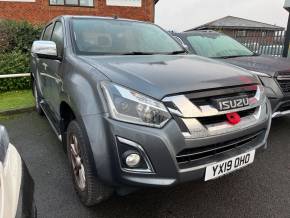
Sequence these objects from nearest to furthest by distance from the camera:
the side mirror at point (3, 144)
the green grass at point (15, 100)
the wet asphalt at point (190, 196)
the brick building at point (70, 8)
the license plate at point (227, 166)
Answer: the side mirror at point (3, 144)
the license plate at point (227, 166)
the wet asphalt at point (190, 196)
the green grass at point (15, 100)
the brick building at point (70, 8)

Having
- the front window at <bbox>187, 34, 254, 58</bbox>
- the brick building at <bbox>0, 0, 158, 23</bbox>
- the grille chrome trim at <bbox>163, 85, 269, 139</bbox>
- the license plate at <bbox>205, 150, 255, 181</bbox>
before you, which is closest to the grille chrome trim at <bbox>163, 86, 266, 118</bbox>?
the grille chrome trim at <bbox>163, 85, 269, 139</bbox>

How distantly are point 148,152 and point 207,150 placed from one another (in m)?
0.46

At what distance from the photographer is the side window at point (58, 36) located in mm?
3240

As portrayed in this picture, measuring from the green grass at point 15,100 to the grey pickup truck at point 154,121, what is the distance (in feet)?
11.3

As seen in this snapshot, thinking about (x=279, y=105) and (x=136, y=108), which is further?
(x=279, y=105)

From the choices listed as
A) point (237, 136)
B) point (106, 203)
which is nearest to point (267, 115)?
point (237, 136)

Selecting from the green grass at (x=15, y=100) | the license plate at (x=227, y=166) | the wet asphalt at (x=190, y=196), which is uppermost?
the license plate at (x=227, y=166)

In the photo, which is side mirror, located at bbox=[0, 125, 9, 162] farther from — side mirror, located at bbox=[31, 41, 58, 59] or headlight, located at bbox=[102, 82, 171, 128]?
side mirror, located at bbox=[31, 41, 58, 59]

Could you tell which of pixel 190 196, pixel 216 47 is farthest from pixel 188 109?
pixel 216 47

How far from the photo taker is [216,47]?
18.2 feet

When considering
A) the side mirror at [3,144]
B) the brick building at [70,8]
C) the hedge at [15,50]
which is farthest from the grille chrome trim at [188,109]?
the brick building at [70,8]

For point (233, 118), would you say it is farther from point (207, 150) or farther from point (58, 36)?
point (58, 36)

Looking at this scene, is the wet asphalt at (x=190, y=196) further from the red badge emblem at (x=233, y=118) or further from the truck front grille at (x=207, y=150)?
the red badge emblem at (x=233, y=118)

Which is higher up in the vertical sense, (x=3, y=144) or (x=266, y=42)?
(x=3, y=144)
